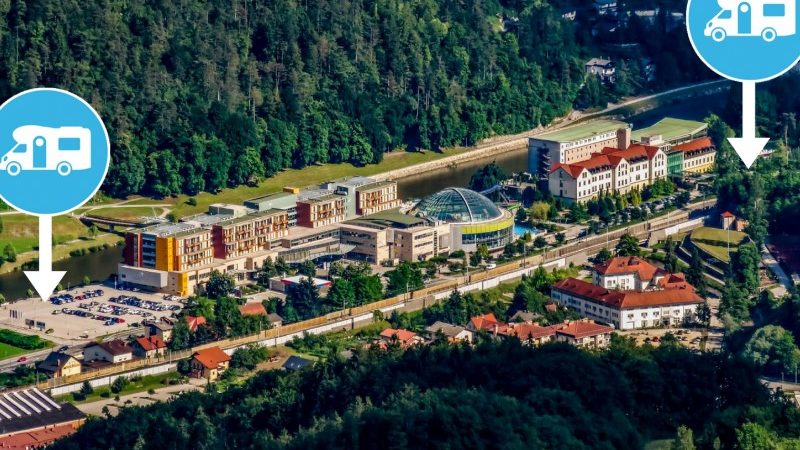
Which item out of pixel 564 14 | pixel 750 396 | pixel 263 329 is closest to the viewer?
pixel 750 396

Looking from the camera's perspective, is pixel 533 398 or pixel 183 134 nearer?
pixel 533 398

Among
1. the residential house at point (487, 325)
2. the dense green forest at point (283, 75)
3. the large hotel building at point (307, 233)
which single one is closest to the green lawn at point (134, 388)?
the large hotel building at point (307, 233)

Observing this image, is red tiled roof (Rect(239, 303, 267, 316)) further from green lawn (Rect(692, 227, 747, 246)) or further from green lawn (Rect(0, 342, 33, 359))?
green lawn (Rect(692, 227, 747, 246))

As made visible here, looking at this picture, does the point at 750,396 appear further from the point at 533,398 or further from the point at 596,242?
the point at 596,242

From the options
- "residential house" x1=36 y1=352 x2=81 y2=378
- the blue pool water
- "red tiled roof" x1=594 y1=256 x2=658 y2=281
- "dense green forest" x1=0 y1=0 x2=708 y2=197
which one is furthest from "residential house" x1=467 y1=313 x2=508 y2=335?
"dense green forest" x1=0 y1=0 x2=708 y2=197

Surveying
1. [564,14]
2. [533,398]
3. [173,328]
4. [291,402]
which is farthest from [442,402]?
[564,14]

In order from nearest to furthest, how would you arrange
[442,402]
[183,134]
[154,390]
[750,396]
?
[442,402] < [750,396] < [154,390] < [183,134]
